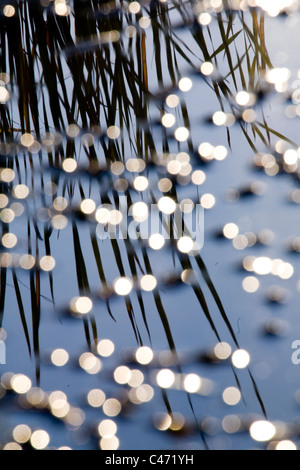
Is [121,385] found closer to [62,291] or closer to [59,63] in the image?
[62,291]

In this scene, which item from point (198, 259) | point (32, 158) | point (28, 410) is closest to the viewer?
point (28, 410)

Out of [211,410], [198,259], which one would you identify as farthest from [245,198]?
[211,410]

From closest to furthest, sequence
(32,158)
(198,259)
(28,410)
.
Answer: (28,410) → (198,259) → (32,158)

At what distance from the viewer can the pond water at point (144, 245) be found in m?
0.34

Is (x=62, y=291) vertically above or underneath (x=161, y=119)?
underneath

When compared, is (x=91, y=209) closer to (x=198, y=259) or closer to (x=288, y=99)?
(x=198, y=259)

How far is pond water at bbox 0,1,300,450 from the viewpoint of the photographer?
1.12ft

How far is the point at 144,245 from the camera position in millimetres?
450

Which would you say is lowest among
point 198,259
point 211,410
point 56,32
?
point 211,410

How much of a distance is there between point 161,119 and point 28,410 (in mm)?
329

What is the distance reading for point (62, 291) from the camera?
1.91ft
